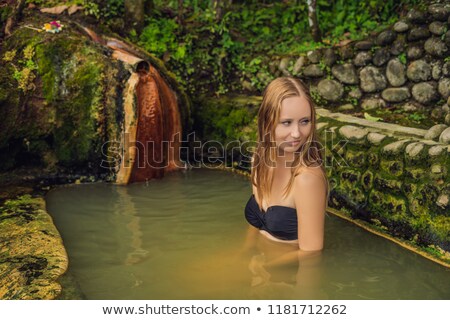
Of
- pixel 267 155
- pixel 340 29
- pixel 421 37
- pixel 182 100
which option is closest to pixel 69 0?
pixel 182 100

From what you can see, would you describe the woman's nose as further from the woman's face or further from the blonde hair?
the blonde hair

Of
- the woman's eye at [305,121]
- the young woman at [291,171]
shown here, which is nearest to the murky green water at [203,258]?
the young woman at [291,171]

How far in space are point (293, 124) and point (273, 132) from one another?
0.51 ft

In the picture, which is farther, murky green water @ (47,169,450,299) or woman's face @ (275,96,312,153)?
murky green water @ (47,169,450,299)

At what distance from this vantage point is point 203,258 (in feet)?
14.6

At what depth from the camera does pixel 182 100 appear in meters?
7.93

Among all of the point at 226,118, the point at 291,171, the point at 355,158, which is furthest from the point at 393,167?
the point at 226,118

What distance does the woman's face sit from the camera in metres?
3.60

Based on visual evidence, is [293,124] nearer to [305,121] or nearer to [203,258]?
[305,121]

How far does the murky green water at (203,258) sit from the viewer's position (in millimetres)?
3820

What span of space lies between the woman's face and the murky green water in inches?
34.8

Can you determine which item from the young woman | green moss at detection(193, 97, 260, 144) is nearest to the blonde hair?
the young woman

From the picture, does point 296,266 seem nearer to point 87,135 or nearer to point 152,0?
point 87,135
